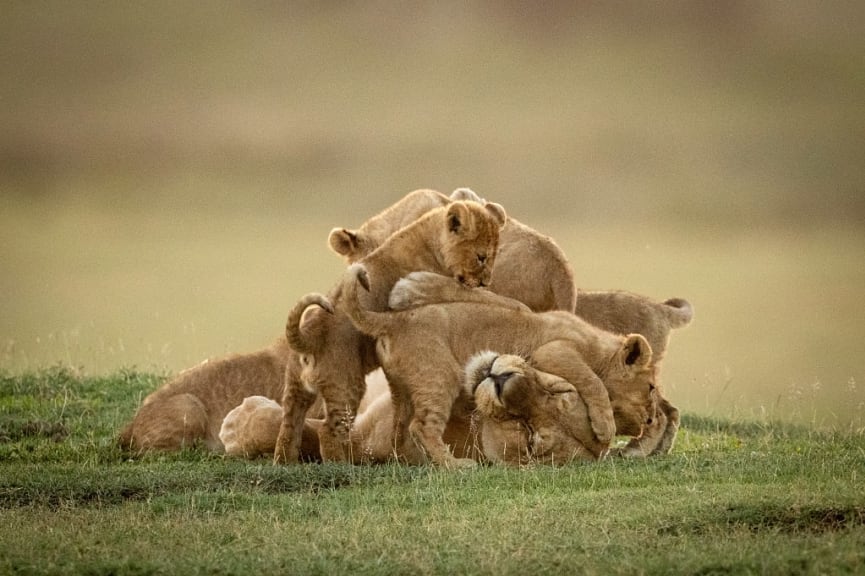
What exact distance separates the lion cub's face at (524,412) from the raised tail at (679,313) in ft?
6.89

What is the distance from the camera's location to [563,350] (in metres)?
9.84

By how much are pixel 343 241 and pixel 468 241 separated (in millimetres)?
1409

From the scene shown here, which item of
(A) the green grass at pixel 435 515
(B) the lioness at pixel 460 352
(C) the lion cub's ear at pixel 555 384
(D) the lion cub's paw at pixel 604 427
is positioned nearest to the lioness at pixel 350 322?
(B) the lioness at pixel 460 352

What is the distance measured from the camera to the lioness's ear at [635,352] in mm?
9906

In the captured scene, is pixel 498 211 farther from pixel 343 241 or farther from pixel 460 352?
pixel 460 352

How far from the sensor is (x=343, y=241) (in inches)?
454

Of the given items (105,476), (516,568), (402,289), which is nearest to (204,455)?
(105,476)

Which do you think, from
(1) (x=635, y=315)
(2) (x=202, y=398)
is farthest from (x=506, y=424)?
(2) (x=202, y=398)

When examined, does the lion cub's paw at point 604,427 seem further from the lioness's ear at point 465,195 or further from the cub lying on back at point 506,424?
the lioness's ear at point 465,195

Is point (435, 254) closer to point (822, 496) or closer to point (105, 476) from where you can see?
point (105, 476)

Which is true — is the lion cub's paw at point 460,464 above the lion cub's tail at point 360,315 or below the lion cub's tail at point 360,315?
below

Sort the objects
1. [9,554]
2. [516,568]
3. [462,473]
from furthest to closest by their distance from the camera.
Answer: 1. [462,473]
2. [9,554]
3. [516,568]

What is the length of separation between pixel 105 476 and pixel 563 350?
3163 millimetres

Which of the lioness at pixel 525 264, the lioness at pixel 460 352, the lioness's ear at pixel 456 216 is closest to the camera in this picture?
the lioness at pixel 460 352
